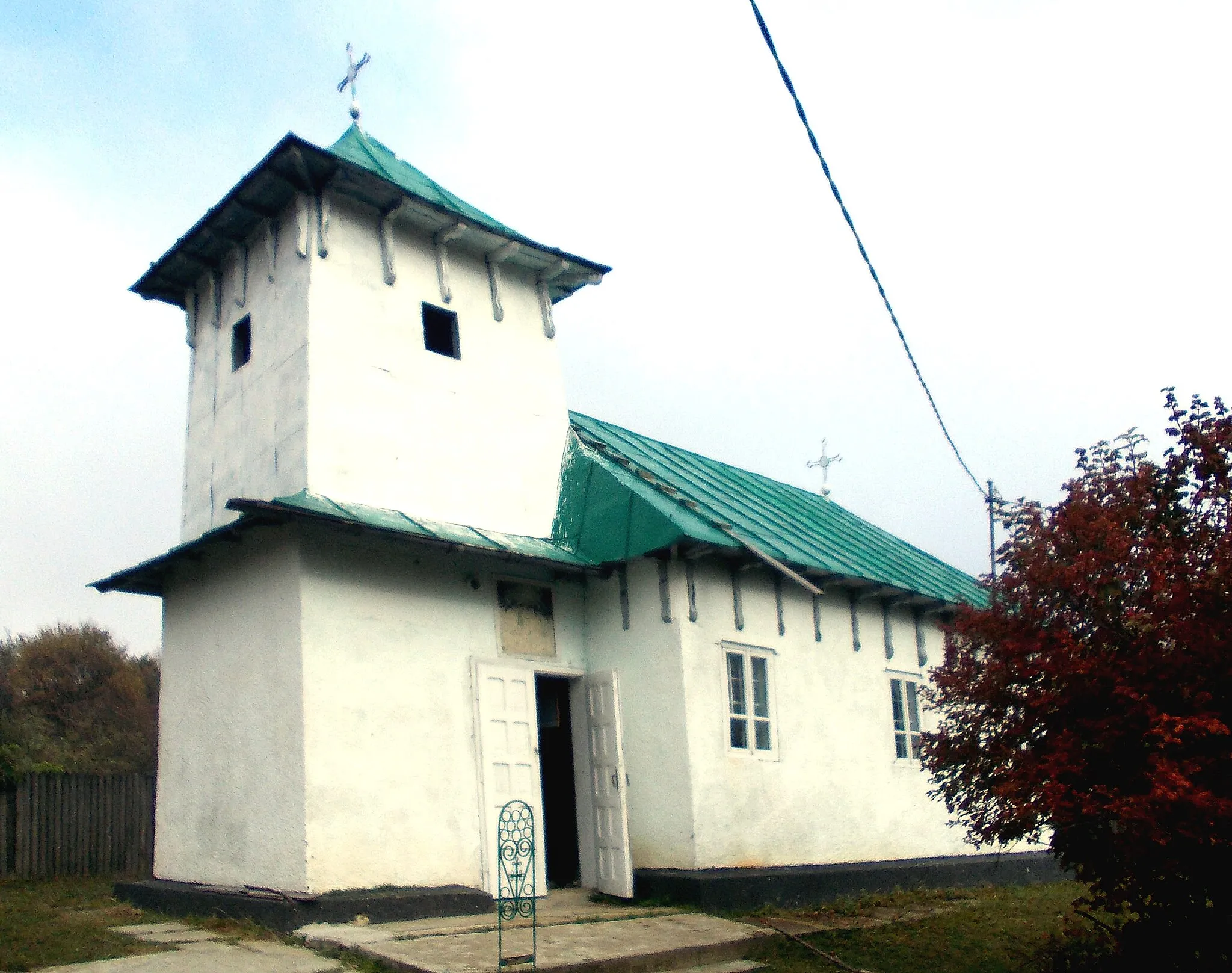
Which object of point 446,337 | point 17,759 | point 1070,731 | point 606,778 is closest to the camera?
point 1070,731

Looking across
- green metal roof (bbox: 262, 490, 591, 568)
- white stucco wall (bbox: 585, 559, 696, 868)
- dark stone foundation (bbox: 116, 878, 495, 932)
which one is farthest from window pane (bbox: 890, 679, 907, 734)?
dark stone foundation (bbox: 116, 878, 495, 932)

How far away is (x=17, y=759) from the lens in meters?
18.0

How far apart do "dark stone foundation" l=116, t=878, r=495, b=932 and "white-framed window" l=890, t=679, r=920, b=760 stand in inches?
268

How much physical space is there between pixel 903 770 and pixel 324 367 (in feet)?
30.2

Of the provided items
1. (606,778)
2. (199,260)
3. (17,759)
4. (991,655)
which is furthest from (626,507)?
(17,759)

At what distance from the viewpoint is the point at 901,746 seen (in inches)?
590

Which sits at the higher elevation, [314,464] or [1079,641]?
[314,464]

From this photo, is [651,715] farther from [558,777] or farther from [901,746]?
[901,746]

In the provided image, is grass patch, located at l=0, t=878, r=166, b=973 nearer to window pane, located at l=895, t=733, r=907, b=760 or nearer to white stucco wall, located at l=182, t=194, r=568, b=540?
white stucco wall, located at l=182, t=194, r=568, b=540

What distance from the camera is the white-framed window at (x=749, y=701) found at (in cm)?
1234

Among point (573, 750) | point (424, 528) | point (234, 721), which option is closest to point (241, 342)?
point (424, 528)

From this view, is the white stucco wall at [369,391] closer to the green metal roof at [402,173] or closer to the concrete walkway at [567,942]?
the green metal roof at [402,173]

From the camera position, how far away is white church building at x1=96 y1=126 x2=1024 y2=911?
1045 cm

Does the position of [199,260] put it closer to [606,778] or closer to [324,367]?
[324,367]
